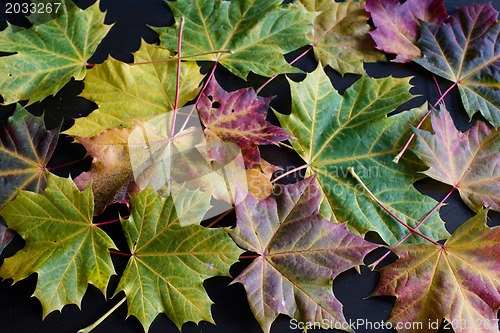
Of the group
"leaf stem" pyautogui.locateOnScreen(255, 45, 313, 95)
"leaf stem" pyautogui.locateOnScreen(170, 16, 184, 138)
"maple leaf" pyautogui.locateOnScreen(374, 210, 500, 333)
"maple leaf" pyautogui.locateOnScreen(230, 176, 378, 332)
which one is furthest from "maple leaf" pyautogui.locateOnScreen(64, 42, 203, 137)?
"maple leaf" pyautogui.locateOnScreen(374, 210, 500, 333)

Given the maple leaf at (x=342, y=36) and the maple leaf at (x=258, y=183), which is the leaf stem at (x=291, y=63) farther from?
the maple leaf at (x=258, y=183)

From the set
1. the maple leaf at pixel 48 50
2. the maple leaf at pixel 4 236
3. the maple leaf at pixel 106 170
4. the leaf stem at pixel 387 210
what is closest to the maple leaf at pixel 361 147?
the leaf stem at pixel 387 210

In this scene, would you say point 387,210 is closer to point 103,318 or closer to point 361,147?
point 361,147

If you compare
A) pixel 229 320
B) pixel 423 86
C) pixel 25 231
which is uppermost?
pixel 423 86

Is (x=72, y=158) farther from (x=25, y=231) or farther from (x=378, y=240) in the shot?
(x=378, y=240)

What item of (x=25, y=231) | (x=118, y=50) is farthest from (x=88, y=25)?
(x=25, y=231)

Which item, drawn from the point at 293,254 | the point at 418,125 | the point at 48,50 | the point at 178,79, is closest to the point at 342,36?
the point at 418,125
